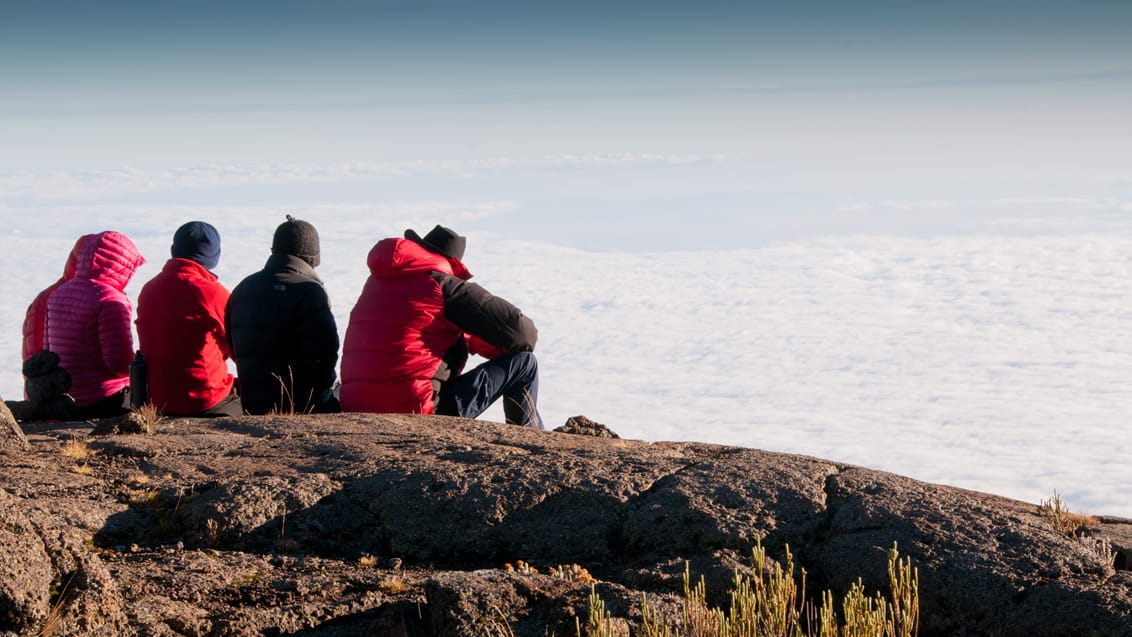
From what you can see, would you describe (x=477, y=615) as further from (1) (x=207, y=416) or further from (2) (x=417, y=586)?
(1) (x=207, y=416)

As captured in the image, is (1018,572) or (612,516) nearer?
(1018,572)

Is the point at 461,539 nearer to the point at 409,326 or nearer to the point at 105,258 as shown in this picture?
the point at 409,326

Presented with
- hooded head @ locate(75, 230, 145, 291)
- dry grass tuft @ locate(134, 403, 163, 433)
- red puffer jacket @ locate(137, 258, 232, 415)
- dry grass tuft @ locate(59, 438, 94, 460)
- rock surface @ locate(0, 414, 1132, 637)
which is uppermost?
hooded head @ locate(75, 230, 145, 291)

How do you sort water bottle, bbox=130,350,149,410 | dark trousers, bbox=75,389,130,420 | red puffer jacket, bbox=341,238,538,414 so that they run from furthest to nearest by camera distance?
dark trousers, bbox=75,389,130,420
water bottle, bbox=130,350,149,410
red puffer jacket, bbox=341,238,538,414

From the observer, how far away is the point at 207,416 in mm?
9633

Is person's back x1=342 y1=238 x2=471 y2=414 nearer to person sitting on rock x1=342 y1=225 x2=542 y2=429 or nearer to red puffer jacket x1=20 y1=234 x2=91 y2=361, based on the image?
person sitting on rock x1=342 y1=225 x2=542 y2=429

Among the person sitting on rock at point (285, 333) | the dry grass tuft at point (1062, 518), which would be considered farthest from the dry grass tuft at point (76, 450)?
the dry grass tuft at point (1062, 518)

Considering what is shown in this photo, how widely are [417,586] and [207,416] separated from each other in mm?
5121

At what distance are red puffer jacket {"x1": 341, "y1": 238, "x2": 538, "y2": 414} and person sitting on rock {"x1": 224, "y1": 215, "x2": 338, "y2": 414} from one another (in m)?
0.26

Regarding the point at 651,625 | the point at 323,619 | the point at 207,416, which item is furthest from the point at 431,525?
the point at 207,416

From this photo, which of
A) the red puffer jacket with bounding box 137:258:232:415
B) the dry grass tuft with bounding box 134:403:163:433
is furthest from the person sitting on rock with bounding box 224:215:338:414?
the dry grass tuft with bounding box 134:403:163:433

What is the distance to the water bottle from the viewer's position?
934 centimetres

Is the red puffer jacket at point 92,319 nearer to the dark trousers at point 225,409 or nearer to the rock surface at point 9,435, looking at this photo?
the dark trousers at point 225,409

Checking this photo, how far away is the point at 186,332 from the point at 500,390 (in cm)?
264
